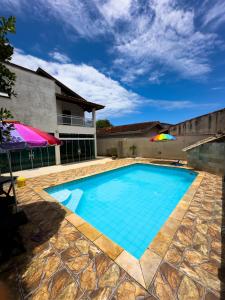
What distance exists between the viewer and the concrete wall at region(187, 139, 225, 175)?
7416 millimetres

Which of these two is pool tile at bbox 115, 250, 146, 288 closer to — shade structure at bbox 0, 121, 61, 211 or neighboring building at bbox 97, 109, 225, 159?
shade structure at bbox 0, 121, 61, 211

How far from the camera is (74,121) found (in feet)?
47.9

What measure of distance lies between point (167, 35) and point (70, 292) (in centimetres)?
1062

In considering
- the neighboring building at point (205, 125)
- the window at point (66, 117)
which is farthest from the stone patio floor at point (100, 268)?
the neighboring building at point (205, 125)

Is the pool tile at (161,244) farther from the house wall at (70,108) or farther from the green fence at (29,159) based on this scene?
the house wall at (70,108)

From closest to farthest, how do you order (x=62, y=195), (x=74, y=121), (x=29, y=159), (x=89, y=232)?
(x=89, y=232)
(x=62, y=195)
(x=29, y=159)
(x=74, y=121)

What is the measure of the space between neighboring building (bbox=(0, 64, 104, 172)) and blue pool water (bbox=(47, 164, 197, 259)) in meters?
5.77

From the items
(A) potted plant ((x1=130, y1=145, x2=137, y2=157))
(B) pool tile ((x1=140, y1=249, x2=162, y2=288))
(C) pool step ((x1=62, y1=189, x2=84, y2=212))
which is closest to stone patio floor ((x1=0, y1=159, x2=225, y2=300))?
(B) pool tile ((x1=140, y1=249, x2=162, y2=288))

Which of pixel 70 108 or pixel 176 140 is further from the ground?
pixel 70 108

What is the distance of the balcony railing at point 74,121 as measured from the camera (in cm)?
1320

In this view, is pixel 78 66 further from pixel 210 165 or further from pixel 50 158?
pixel 210 165

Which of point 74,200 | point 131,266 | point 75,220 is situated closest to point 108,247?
point 131,266

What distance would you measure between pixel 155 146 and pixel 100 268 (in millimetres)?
13174

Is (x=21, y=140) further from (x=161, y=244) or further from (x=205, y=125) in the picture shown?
(x=205, y=125)
